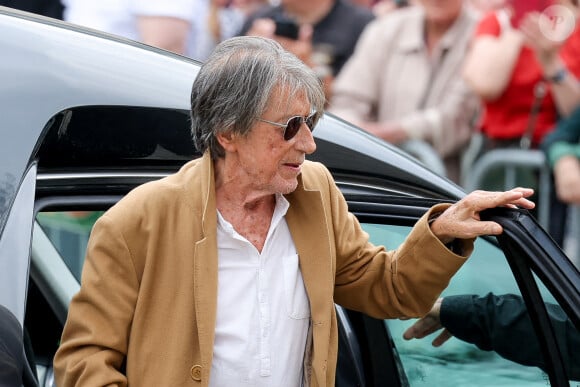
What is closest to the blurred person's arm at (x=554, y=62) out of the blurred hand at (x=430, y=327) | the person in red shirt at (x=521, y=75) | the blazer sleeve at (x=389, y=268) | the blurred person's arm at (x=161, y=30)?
the person in red shirt at (x=521, y=75)

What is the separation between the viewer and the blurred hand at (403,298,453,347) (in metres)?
2.91

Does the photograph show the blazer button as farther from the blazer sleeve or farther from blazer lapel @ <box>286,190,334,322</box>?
the blazer sleeve

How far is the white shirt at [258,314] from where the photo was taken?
250 cm

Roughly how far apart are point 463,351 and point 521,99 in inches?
128

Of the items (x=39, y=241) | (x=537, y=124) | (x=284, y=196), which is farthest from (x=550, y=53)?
(x=284, y=196)

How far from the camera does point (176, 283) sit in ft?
8.09

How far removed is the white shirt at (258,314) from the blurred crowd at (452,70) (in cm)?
293

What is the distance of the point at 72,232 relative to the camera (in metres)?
4.57

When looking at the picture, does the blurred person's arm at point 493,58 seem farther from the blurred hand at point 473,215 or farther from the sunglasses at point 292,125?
the sunglasses at point 292,125

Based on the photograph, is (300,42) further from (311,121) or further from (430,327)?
(311,121)

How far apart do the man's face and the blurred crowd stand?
114 inches

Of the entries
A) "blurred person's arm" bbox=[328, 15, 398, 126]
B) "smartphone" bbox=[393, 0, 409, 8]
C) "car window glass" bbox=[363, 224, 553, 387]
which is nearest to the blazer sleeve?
"car window glass" bbox=[363, 224, 553, 387]

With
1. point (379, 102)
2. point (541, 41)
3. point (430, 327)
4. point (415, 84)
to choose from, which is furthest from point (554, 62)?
point (430, 327)

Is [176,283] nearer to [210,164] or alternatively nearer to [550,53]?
[210,164]
